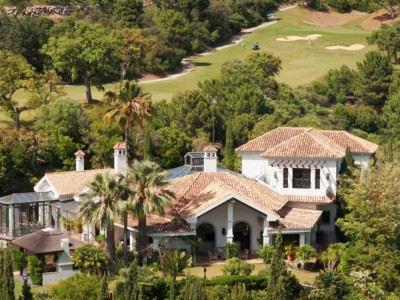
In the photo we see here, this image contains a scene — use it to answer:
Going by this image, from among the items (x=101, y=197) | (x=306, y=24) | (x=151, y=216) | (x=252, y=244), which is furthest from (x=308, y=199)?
(x=306, y=24)

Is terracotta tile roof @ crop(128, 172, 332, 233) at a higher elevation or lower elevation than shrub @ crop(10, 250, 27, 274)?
higher

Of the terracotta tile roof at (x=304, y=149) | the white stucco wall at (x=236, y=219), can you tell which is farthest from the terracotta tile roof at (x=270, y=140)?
the white stucco wall at (x=236, y=219)

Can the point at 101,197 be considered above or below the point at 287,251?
above

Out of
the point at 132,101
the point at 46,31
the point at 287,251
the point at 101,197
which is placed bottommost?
the point at 287,251

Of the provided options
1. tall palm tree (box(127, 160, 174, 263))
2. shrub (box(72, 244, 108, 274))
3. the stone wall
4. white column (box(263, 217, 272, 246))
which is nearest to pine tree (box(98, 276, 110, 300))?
shrub (box(72, 244, 108, 274))

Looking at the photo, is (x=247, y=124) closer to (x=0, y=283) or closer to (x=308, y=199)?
(x=308, y=199)

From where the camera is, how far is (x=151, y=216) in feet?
191

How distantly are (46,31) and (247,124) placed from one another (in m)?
33.8

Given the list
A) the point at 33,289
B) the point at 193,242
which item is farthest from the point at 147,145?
the point at 33,289

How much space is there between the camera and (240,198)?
57.1 meters

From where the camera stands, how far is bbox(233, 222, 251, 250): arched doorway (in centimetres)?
5903

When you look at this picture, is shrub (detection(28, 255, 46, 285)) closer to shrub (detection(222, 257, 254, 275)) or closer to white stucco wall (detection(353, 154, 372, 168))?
shrub (detection(222, 257, 254, 275))

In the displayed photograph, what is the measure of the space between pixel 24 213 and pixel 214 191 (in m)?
12.7

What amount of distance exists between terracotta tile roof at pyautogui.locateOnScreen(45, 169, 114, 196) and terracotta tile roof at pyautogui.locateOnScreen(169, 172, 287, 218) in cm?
628
